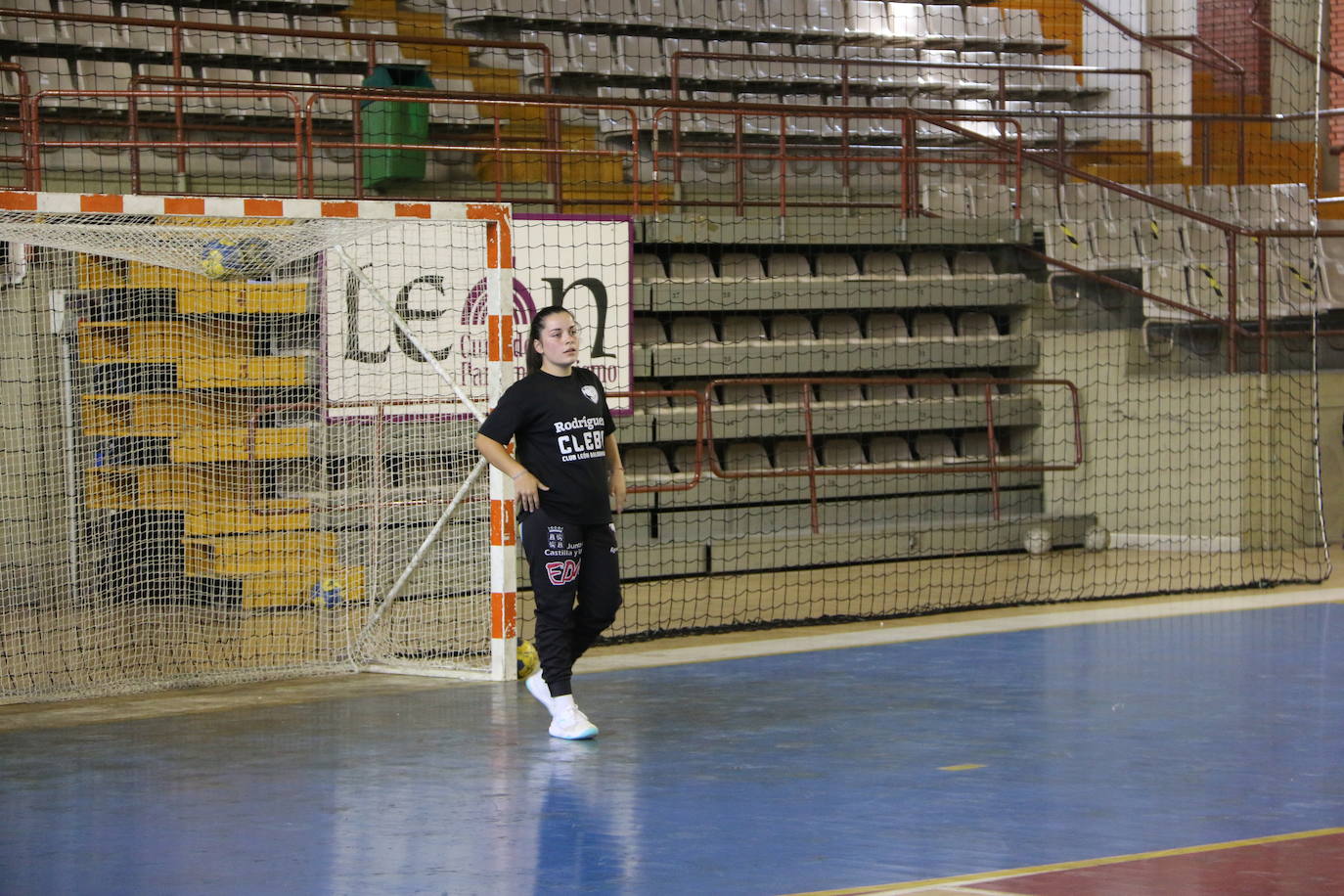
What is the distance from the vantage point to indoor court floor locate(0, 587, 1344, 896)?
16.7 ft

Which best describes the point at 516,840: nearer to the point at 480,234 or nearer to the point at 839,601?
the point at 839,601

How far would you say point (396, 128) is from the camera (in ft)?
51.3

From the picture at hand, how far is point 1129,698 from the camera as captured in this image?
805 centimetres

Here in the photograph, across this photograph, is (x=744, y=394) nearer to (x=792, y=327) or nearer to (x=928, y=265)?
(x=792, y=327)

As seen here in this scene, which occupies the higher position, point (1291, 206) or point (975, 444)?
point (1291, 206)

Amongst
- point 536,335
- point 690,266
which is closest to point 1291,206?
point 690,266

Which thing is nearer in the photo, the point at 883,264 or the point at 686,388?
the point at 686,388

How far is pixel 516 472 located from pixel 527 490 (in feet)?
0.29

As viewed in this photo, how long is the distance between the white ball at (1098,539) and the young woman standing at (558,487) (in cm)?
872

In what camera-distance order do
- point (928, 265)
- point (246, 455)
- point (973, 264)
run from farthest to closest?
point (973, 264)
point (928, 265)
point (246, 455)

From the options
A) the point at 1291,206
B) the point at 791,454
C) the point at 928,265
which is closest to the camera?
the point at 791,454

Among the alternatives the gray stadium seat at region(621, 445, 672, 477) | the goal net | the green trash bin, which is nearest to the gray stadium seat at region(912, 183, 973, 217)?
the gray stadium seat at region(621, 445, 672, 477)

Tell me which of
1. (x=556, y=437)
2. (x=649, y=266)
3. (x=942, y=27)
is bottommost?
(x=556, y=437)

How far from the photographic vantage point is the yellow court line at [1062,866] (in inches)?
188
